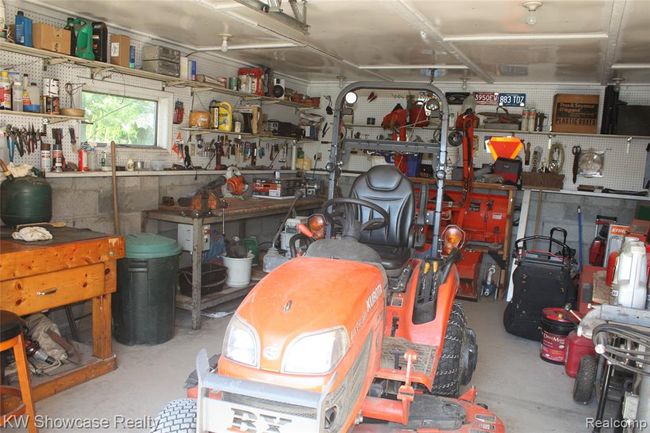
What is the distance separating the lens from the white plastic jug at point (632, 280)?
2.64 m

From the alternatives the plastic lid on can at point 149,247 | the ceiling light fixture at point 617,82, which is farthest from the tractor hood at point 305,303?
the ceiling light fixture at point 617,82

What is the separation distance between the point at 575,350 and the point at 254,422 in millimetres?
2843

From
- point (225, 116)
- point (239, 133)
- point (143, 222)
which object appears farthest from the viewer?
point (239, 133)

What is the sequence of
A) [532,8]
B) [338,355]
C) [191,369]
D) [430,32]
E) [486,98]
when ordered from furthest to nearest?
[486,98]
[430,32]
[191,369]
[532,8]
[338,355]

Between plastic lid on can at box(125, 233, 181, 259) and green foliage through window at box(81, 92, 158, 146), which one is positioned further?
green foliage through window at box(81, 92, 158, 146)

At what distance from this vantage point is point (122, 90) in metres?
4.73

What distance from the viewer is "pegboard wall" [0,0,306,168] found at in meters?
3.85

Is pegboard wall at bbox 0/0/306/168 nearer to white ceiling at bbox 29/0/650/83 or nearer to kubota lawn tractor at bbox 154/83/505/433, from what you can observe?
white ceiling at bbox 29/0/650/83

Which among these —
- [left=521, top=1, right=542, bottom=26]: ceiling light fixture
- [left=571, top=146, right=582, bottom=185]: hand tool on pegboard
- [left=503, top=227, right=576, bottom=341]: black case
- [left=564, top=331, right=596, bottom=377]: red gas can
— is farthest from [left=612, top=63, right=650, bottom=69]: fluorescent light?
[left=564, top=331, right=596, bottom=377]: red gas can

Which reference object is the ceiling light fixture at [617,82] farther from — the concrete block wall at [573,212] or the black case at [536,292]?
the black case at [536,292]

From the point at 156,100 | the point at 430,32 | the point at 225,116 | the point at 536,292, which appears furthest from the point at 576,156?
the point at 156,100

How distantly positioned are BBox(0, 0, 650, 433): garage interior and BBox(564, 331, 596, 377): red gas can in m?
0.02

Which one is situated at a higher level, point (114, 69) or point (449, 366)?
point (114, 69)

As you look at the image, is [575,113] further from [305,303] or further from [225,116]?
[305,303]
